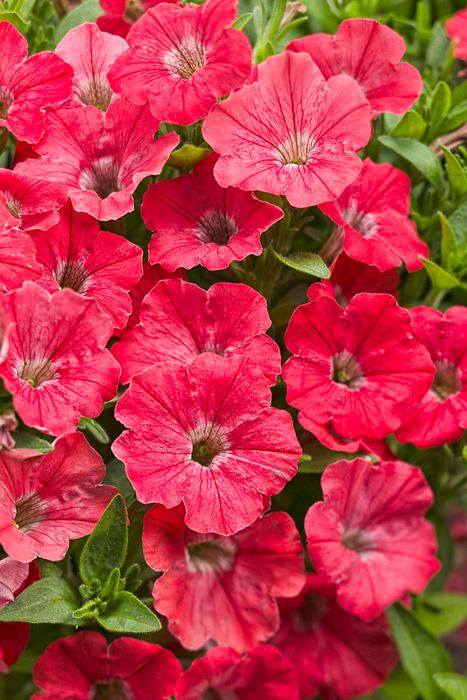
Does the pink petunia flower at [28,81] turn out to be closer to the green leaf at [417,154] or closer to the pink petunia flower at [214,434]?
the pink petunia flower at [214,434]

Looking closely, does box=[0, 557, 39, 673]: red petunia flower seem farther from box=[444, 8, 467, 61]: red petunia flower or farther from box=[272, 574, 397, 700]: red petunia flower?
box=[444, 8, 467, 61]: red petunia flower

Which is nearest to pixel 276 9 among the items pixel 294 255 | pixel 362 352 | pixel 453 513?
pixel 294 255

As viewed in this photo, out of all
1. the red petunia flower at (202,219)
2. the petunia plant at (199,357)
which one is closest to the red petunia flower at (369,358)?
the petunia plant at (199,357)

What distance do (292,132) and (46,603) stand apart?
1.95 ft

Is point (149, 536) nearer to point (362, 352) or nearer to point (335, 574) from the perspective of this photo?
point (335, 574)

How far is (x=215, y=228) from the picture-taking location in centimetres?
104

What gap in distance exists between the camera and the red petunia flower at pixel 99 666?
94 cm

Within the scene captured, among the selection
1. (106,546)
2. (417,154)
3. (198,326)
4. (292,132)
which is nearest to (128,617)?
(106,546)

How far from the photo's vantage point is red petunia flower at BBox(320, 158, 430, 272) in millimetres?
1080

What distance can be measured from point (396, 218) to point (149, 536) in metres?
0.51

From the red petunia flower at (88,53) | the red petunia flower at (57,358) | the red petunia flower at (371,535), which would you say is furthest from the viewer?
the red petunia flower at (88,53)

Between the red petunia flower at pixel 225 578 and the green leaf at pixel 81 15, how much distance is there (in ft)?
2.29

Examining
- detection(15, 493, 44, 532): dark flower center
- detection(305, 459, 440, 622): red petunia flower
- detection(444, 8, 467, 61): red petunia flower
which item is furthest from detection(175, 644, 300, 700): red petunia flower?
detection(444, 8, 467, 61): red petunia flower

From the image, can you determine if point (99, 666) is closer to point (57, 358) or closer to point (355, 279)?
point (57, 358)
